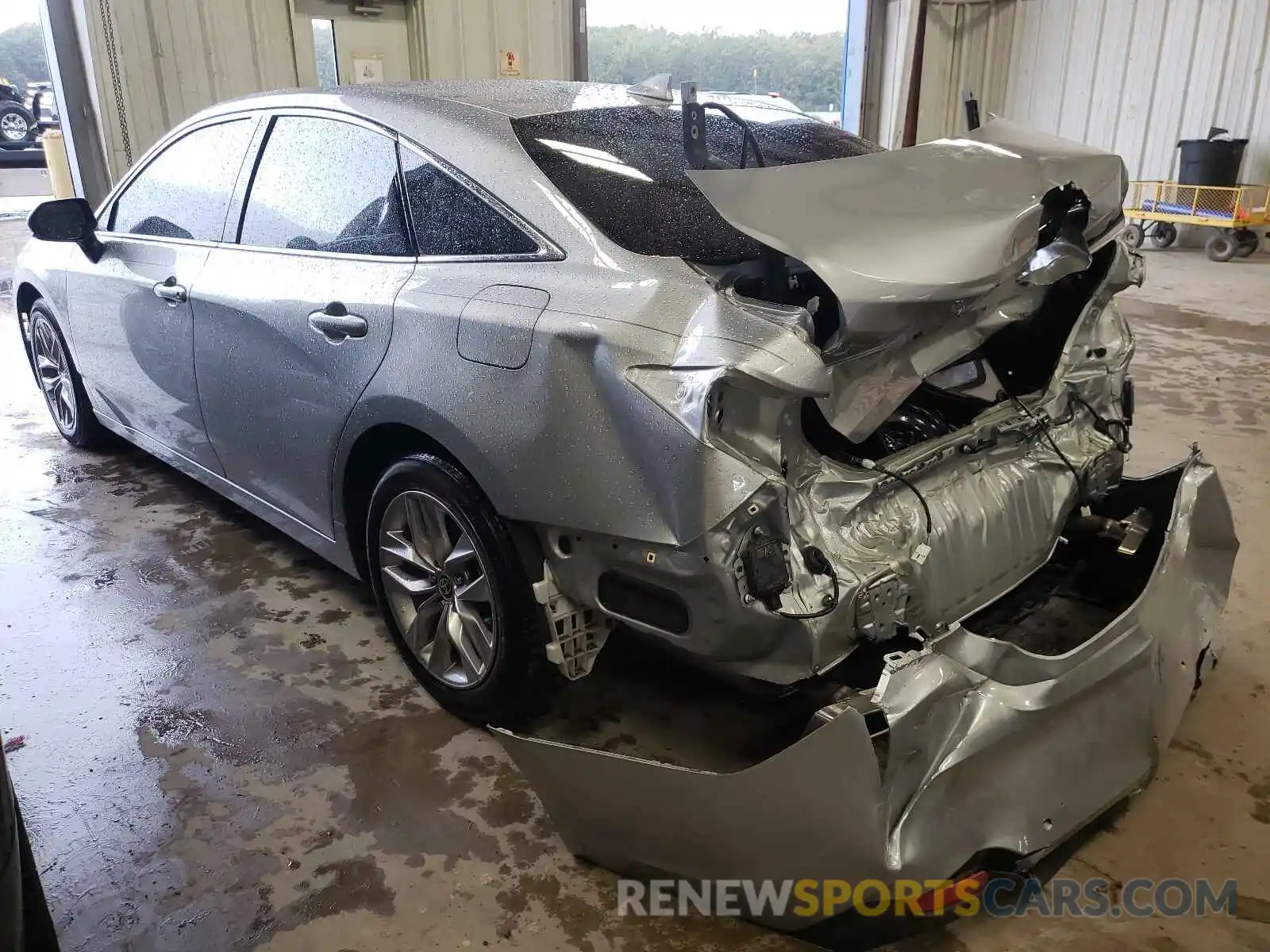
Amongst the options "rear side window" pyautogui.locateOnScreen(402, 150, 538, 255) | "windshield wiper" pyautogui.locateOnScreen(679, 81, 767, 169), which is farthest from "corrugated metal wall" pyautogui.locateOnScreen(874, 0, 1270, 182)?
"rear side window" pyautogui.locateOnScreen(402, 150, 538, 255)

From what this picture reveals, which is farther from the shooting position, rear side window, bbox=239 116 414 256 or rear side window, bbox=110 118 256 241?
rear side window, bbox=110 118 256 241

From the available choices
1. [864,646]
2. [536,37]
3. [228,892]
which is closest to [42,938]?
[228,892]

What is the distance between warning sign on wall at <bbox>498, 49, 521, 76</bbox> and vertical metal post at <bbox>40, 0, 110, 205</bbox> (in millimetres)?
3117

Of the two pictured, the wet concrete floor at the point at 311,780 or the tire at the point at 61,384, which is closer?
the wet concrete floor at the point at 311,780

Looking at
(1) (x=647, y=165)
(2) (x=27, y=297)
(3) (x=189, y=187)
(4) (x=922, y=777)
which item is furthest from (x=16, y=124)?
(4) (x=922, y=777)

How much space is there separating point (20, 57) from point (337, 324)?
18.9 metres

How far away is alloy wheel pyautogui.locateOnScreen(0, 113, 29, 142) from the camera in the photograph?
592 inches

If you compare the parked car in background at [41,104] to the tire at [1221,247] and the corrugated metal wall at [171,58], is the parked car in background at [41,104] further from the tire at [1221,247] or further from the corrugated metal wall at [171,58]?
the tire at [1221,247]

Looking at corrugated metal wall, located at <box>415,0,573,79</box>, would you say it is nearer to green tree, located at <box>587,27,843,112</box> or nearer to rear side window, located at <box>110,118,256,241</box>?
green tree, located at <box>587,27,843,112</box>

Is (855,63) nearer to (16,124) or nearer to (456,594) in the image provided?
(456,594)

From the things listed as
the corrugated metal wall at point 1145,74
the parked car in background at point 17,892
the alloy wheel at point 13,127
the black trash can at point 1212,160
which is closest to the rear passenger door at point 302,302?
the parked car in background at point 17,892

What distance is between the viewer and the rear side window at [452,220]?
2.10 metres

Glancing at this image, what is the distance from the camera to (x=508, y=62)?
8203 mm

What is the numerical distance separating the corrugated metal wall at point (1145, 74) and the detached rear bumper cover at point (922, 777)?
30.1 ft
